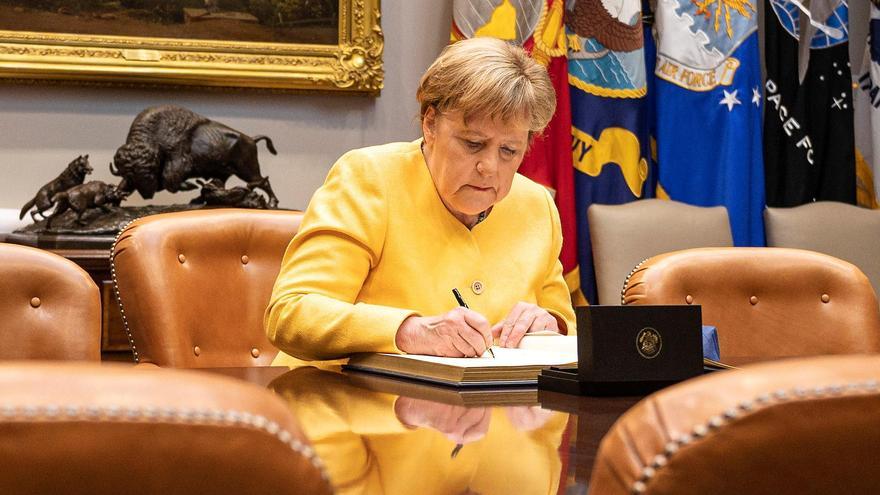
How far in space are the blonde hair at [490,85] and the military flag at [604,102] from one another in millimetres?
2464

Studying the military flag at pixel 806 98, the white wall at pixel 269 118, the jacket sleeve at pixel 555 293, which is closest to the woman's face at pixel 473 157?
the jacket sleeve at pixel 555 293

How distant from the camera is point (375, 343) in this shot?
2.07 m

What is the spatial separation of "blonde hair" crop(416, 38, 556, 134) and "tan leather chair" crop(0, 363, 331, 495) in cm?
173

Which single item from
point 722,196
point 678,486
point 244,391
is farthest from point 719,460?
point 722,196

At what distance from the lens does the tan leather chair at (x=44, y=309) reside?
2.17 m

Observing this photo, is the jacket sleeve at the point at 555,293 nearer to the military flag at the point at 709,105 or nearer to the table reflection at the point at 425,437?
the table reflection at the point at 425,437

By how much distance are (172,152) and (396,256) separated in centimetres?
198

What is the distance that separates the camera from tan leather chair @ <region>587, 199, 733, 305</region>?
15.3ft

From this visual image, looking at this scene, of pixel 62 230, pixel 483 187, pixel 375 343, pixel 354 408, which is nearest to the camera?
pixel 354 408

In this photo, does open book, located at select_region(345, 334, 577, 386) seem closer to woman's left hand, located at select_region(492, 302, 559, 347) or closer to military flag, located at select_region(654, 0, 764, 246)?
woman's left hand, located at select_region(492, 302, 559, 347)

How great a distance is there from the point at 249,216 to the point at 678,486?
2.07 metres

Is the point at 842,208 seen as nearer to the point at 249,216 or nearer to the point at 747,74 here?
the point at 747,74

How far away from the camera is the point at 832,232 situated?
4961 millimetres

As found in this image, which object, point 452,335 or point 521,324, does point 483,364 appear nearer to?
point 452,335
